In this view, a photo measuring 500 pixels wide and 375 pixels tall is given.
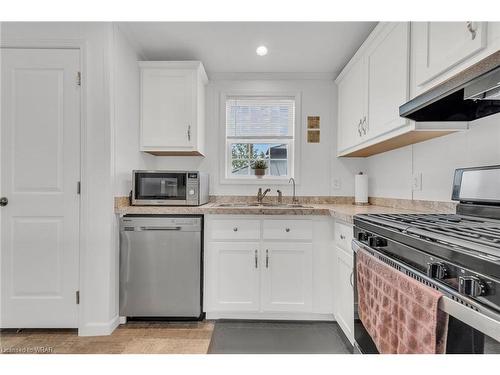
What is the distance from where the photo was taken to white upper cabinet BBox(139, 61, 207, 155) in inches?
100

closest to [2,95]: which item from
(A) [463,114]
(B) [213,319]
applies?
(B) [213,319]

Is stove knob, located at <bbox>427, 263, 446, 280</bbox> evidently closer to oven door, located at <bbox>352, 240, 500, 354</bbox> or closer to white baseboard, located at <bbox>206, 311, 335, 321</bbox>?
oven door, located at <bbox>352, 240, 500, 354</bbox>

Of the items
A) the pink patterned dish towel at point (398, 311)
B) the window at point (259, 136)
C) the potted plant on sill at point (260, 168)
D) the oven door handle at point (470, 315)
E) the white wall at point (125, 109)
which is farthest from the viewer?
the window at point (259, 136)

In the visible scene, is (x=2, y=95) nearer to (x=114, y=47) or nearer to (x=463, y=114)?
(x=114, y=47)

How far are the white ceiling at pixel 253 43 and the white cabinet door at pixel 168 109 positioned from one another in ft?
0.74

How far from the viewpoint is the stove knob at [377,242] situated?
4.18 feet

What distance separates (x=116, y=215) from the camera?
2146 millimetres

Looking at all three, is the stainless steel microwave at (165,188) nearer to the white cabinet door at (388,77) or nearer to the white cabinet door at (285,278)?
the white cabinet door at (285,278)

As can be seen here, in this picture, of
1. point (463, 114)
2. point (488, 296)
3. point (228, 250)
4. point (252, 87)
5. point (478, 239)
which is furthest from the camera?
point (252, 87)

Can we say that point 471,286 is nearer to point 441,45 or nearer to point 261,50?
point 441,45

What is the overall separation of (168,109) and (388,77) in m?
1.78

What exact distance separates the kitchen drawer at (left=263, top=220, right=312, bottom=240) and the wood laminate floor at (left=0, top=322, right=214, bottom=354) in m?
0.84

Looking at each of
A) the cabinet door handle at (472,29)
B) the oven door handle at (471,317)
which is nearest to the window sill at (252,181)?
the cabinet door handle at (472,29)

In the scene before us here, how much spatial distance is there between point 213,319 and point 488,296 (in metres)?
1.95
